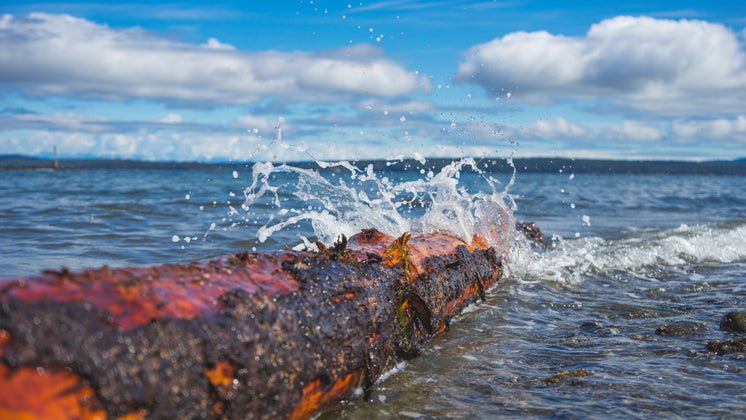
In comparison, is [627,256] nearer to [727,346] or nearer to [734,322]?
[734,322]

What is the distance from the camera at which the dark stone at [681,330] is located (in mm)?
4910

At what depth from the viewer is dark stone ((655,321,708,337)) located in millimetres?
4910

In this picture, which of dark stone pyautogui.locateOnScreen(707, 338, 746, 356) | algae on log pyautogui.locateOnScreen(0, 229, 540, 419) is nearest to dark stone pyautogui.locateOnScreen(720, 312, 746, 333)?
dark stone pyautogui.locateOnScreen(707, 338, 746, 356)

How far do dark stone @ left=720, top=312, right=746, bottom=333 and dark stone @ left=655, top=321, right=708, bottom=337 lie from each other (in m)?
0.17

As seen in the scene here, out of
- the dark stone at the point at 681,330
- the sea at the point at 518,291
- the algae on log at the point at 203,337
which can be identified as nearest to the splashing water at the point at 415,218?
the sea at the point at 518,291

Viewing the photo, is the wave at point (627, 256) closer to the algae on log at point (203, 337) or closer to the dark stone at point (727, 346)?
the dark stone at point (727, 346)

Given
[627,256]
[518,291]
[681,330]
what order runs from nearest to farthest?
[681,330] < [518,291] < [627,256]

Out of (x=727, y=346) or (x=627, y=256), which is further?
(x=627, y=256)

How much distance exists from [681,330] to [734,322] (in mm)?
543

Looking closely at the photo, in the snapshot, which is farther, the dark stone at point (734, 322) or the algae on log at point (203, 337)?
the dark stone at point (734, 322)

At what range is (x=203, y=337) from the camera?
7.43 feet

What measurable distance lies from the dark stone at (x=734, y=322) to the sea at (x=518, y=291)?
0.09m

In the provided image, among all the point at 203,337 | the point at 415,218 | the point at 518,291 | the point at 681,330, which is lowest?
the point at 518,291

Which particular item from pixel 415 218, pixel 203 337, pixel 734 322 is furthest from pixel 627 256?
pixel 203 337
